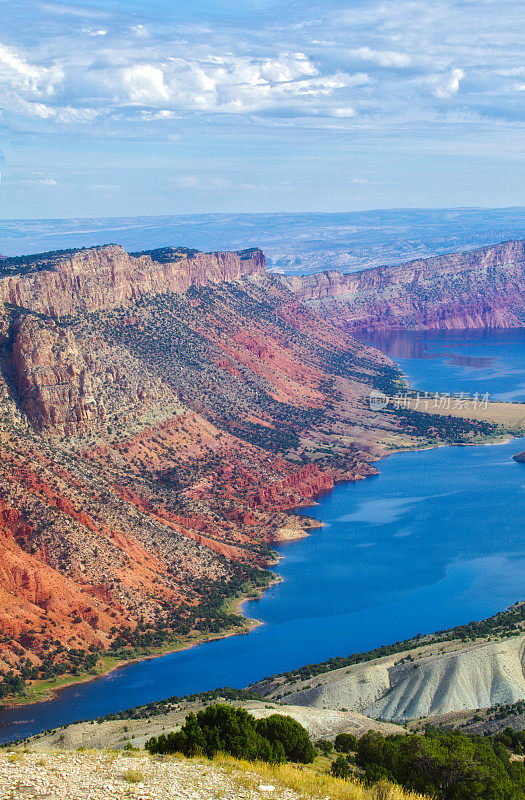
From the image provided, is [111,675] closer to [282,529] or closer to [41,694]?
[41,694]

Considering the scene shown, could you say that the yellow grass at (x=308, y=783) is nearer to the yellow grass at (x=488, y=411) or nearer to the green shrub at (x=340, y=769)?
the green shrub at (x=340, y=769)

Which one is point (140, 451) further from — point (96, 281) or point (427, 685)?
point (427, 685)

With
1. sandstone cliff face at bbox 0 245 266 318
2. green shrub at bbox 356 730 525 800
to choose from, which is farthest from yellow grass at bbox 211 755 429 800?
sandstone cliff face at bbox 0 245 266 318

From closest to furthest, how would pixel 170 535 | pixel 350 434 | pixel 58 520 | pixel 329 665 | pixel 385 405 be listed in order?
pixel 329 665 → pixel 58 520 → pixel 170 535 → pixel 350 434 → pixel 385 405

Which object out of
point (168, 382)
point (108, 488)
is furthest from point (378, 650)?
point (168, 382)

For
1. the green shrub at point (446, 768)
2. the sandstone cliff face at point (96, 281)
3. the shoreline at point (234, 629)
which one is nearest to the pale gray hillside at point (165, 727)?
the green shrub at point (446, 768)
